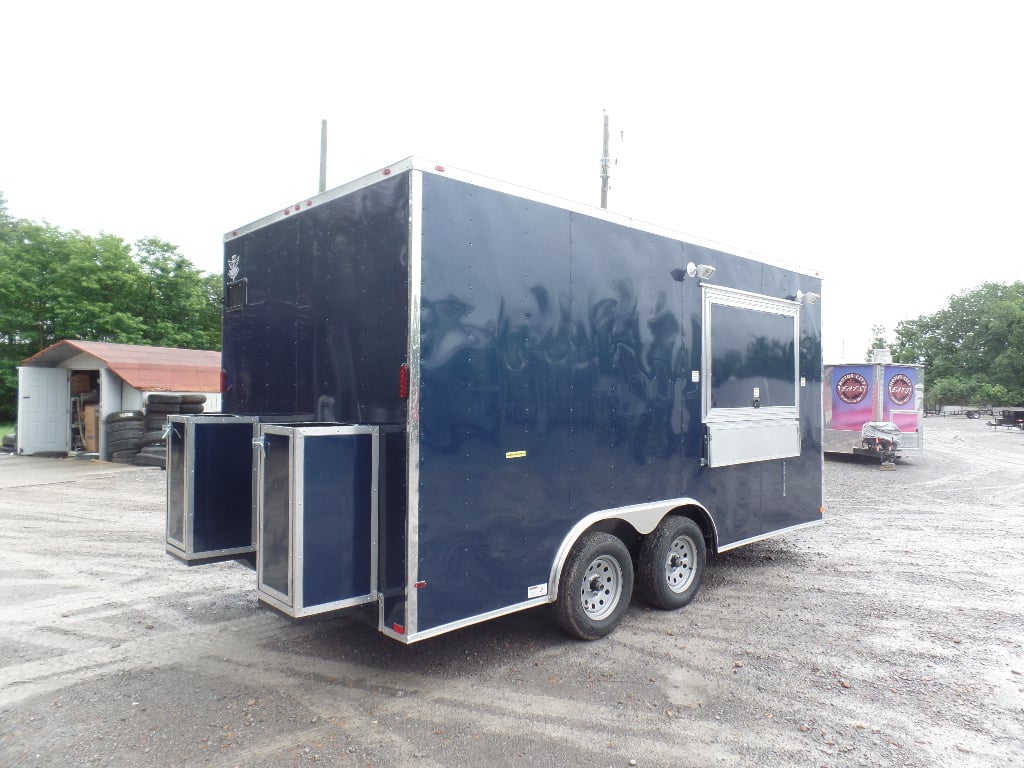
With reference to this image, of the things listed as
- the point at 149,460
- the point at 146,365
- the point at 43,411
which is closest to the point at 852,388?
the point at 149,460

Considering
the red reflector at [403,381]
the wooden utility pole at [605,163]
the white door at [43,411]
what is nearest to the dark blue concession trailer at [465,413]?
the red reflector at [403,381]

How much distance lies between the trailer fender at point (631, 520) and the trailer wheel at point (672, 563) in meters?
0.12

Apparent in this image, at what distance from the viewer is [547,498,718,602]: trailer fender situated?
14.3 feet

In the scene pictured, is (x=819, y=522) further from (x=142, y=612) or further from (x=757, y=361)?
(x=142, y=612)

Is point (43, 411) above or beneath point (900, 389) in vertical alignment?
beneath

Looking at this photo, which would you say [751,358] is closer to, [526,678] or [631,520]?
[631,520]

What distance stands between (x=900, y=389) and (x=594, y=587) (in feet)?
52.3

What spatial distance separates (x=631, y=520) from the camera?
191 inches

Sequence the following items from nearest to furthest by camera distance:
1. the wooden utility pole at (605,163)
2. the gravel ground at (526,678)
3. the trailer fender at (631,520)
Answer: the gravel ground at (526,678) < the trailer fender at (631,520) < the wooden utility pole at (605,163)

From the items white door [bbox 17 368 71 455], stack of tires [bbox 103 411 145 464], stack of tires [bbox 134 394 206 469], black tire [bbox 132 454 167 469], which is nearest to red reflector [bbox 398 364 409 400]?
black tire [bbox 132 454 167 469]

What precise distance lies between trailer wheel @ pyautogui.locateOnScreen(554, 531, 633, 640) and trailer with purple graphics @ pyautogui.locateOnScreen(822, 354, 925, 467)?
14.0 m

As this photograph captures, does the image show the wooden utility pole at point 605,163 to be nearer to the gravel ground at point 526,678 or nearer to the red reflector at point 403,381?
the gravel ground at point 526,678

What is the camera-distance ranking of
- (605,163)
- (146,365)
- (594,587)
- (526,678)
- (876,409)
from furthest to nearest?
1. (876,409)
2. (146,365)
3. (605,163)
4. (594,587)
5. (526,678)

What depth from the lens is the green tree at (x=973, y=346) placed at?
55.5 m
